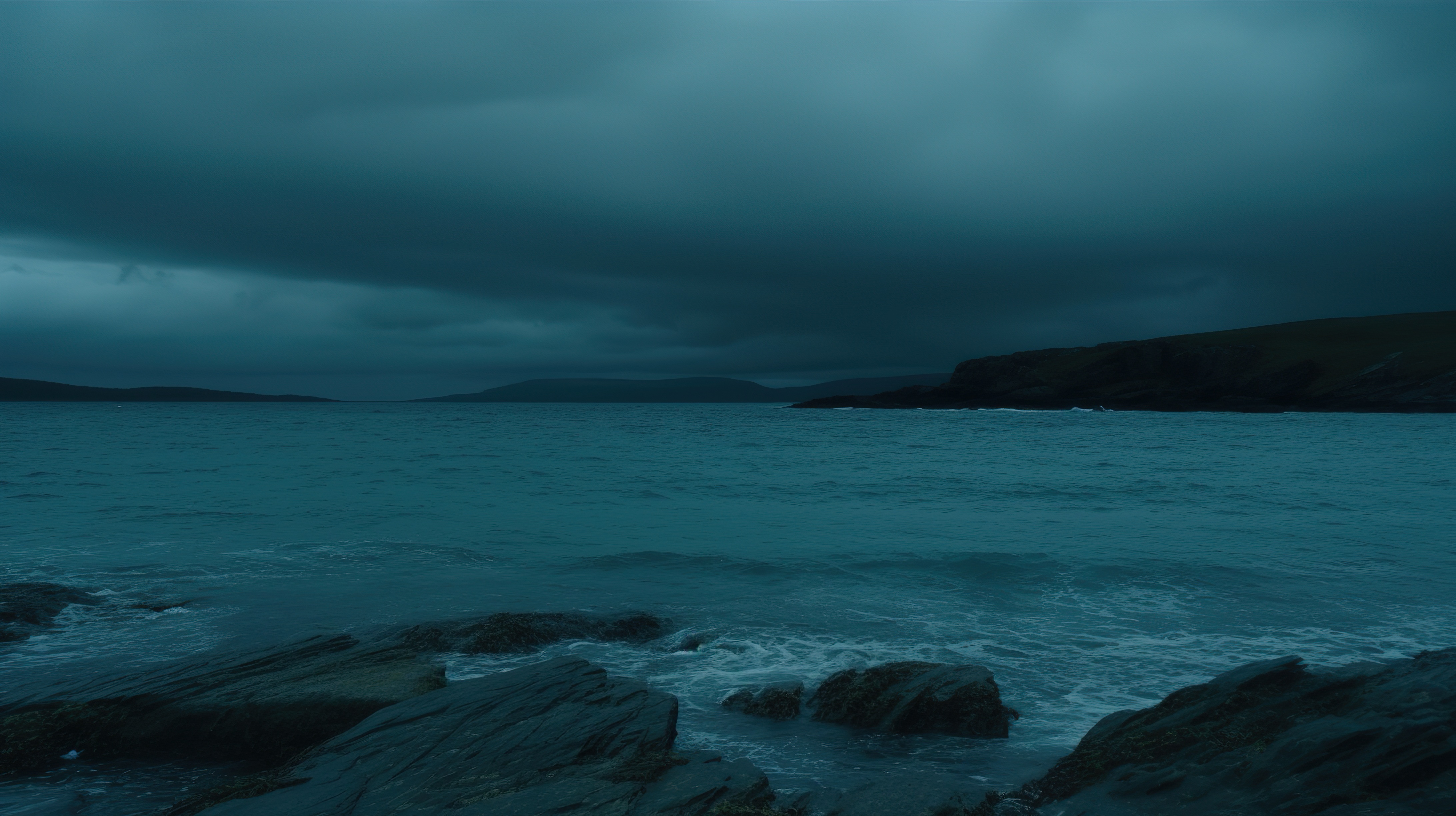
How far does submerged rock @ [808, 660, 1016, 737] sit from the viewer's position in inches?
392

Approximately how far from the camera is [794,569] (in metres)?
20.1

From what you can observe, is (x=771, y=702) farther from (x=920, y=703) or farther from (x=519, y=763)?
(x=519, y=763)

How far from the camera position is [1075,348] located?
197000 millimetres

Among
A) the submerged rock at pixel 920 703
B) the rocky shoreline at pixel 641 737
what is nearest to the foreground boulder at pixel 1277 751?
the rocky shoreline at pixel 641 737

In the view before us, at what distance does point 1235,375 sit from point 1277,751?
179m

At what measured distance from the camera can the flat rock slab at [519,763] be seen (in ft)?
23.3

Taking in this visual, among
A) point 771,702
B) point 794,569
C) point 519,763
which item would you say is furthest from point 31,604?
point 794,569

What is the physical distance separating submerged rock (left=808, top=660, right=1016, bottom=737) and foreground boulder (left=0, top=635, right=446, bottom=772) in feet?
18.3

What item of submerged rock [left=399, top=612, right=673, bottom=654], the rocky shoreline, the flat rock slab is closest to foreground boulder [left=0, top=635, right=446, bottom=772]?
the rocky shoreline

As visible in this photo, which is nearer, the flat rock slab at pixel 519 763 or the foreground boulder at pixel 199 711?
the flat rock slab at pixel 519 763

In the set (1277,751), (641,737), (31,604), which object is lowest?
(31,604)

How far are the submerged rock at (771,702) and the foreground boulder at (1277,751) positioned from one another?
3342 mm

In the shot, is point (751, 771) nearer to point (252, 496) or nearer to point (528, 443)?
point (252, 496)

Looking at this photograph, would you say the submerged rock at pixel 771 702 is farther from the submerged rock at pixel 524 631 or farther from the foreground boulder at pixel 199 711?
the foreground boulder at pixel 199 711
